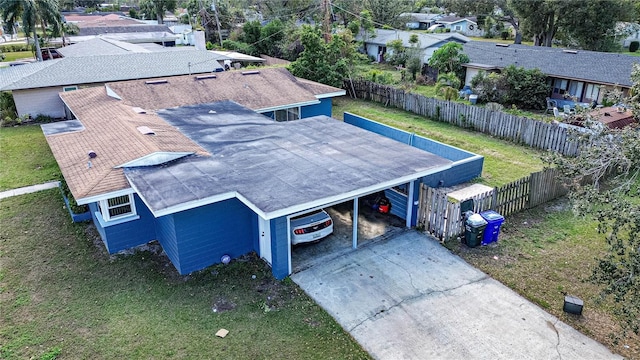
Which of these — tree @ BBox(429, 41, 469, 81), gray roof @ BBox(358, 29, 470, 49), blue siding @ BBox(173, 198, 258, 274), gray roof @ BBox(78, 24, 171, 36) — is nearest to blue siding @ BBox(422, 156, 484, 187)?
blue siding @ BBox(173, 198, 258, 274)

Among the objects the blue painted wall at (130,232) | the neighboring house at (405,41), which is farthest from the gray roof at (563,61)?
the blue painted wall at (130,232)

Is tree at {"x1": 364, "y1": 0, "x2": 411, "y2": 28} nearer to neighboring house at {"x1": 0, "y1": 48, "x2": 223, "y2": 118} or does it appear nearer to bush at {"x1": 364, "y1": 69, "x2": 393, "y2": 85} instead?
bush at {"x1": 364, "y1": 69, "x2": 393, "y2": 85}

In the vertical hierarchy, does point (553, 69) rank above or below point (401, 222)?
above

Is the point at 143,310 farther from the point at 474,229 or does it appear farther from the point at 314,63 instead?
the point at 314,63

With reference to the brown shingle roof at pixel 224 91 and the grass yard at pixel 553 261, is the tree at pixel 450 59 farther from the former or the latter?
the grass yard at pixel 553 261

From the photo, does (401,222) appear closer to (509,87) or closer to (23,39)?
(509,87)

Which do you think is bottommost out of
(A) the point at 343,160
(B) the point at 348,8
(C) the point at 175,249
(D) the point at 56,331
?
(D) the point at 56,331

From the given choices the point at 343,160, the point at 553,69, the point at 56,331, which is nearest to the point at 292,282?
the point at 343,160
